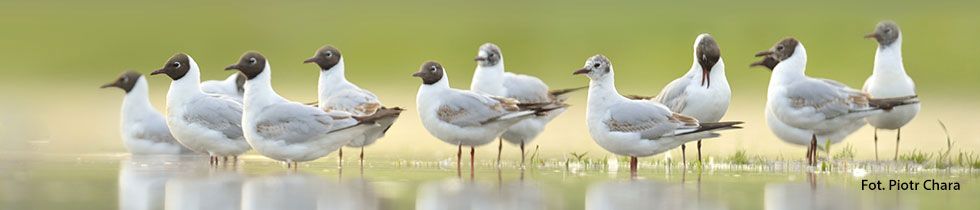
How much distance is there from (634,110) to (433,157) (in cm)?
303

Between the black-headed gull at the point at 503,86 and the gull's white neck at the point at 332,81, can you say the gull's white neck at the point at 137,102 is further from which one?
the black-headed gull at the point at 503,86

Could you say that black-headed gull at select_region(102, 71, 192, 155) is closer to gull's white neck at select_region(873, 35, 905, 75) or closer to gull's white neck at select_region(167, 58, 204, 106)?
gull's white neck at select_region(167, 58, 204, 106)

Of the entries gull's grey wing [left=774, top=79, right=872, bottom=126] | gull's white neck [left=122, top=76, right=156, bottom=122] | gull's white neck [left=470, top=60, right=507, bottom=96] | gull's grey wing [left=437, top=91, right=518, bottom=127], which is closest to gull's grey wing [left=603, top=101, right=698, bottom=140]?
gull's grey wing [left=437, top=91, right=518, bottom=127]

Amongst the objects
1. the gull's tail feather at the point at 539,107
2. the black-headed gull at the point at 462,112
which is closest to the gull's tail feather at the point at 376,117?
the black-headed gull at the point at 462,112

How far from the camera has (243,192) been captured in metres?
14.0

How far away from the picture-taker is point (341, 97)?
18.1 metres

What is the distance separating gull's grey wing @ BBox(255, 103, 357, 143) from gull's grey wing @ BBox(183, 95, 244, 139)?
104 cm

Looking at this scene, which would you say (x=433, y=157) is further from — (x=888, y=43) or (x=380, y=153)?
(x=888, y=43)

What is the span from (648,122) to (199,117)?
4.14 meters

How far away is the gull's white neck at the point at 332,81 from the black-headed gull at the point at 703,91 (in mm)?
3106

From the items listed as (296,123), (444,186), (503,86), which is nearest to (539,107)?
(296,123)

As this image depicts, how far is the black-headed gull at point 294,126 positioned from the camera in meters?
16.2

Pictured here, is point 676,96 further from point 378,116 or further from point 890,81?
point 378,116

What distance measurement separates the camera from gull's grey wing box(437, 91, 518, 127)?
1714 centimetres
